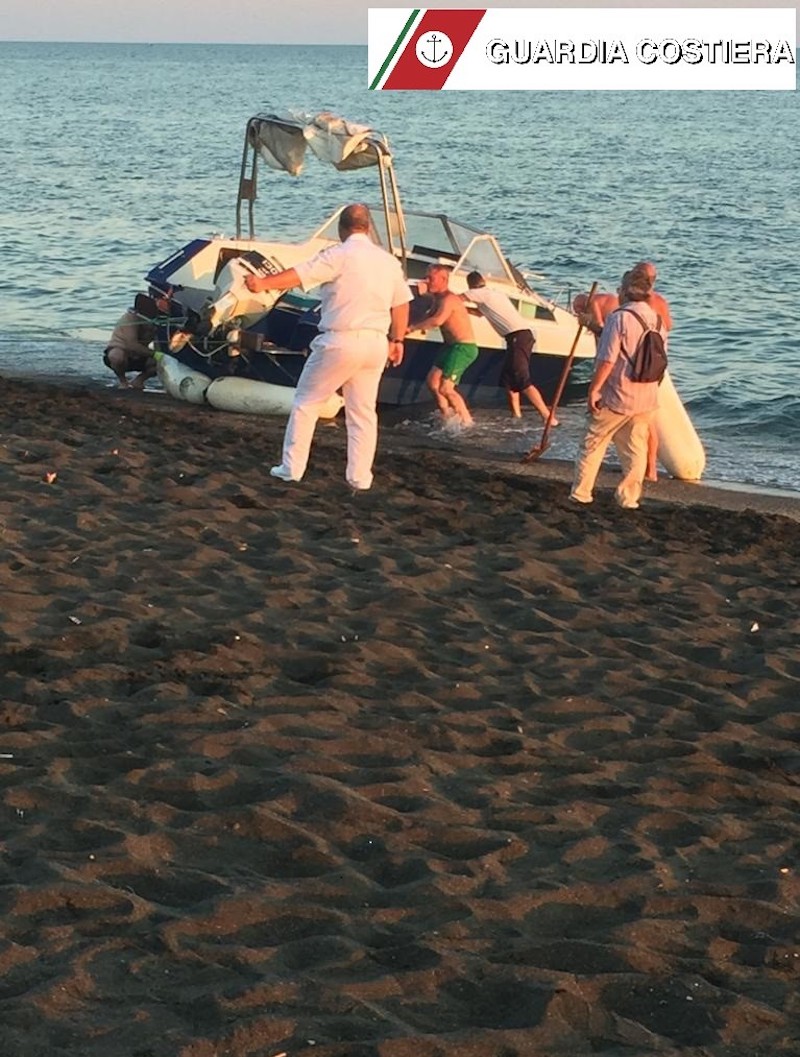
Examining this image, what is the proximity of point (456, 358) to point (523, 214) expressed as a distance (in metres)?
21.0

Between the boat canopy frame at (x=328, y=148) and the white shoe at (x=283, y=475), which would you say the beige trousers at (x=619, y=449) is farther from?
the boat canopy frame at (x=328, y=148)

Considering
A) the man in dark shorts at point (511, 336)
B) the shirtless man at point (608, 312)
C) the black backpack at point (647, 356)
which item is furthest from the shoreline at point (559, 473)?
the black backpack at point (647, 356)

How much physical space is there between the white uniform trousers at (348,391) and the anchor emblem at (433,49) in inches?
1589

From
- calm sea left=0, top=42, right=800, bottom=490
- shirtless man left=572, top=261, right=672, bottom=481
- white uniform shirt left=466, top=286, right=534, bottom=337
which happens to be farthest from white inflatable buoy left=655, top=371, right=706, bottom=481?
white uniform shirt left=466, top=286, right=534, bottom=337

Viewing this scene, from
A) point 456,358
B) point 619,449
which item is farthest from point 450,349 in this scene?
point 619,449

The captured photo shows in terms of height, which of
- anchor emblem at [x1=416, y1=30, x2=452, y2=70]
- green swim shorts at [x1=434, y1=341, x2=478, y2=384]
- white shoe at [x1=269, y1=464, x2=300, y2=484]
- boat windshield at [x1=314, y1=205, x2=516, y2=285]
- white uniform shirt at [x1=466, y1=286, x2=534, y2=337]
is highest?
anchor emblem at [x1=416, y1=30, x2=452, y2=70]

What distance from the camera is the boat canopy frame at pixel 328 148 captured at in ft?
48.8

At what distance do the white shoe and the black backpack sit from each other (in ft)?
7.72

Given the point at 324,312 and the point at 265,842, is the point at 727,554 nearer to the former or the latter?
the point at 324,312

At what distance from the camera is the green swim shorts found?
14.8 meters

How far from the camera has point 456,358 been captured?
14.9m

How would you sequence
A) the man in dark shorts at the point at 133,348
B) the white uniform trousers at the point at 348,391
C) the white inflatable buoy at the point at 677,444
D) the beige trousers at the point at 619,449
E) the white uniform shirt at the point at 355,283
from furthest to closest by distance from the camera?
the man in dark shorts at the point at 133,348 → the white inflatable buoy at the point at 677,444 → the beige trousers at the point at 619,449 → the white uniform trousers at the point at 348,391 → the white uniform shirt at the point at 355,283

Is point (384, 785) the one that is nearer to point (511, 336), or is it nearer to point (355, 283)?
point (355, 283)

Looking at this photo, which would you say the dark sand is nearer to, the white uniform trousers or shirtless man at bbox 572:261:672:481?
the white uniform trousers
